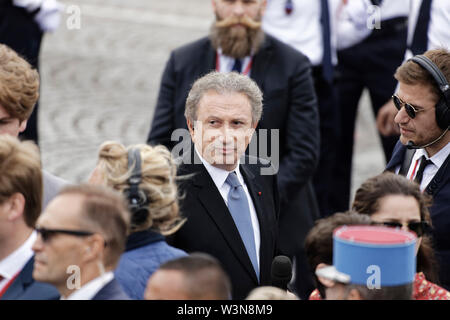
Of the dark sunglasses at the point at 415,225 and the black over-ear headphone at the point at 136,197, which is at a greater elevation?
the black over-ear headphone at the point at 136,197

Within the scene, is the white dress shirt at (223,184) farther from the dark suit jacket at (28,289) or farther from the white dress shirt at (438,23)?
the white dress shirt at (438,23)

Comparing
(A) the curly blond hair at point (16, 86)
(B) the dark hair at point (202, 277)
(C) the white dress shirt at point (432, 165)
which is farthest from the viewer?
(C) the white dress shirt at point (432, 165)

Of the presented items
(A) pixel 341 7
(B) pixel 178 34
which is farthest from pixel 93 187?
(B) pixel 178 34

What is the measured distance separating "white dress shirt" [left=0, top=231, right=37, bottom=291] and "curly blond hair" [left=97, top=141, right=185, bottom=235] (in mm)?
426

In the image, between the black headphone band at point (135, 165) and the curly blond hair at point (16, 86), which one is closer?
the black headphone band at point (135, 165)

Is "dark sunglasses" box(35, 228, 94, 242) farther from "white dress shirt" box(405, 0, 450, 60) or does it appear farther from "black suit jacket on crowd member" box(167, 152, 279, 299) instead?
"white dress shirt" box(405, 0, 450, 60)

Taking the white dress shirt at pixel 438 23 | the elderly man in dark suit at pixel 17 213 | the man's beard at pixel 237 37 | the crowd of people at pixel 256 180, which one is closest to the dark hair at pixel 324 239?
the crowd of people at pixel 256 180

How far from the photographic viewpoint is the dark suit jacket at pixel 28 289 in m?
3.60

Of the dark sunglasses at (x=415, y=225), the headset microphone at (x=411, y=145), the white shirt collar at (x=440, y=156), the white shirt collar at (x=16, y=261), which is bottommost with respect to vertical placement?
the white shirt collar at (x=16, y=261)

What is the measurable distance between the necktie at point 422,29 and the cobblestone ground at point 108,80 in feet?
9.51

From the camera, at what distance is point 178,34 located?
17344 millimetres

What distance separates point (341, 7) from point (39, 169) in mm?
4615

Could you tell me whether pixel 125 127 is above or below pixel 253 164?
below

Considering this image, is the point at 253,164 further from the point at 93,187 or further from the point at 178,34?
the point at 178,34
